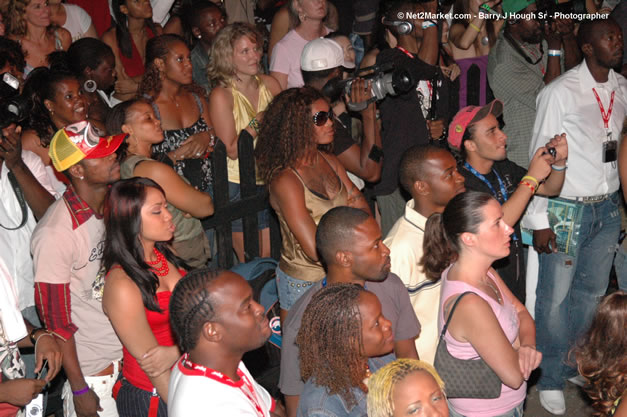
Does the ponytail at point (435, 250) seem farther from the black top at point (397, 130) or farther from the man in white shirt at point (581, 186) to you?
the man in white shirt at point (581, 186)

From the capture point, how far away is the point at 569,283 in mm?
5387

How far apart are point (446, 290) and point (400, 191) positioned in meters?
2.15

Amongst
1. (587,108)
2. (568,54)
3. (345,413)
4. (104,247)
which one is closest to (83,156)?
(104,247)

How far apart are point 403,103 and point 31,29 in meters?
3.24

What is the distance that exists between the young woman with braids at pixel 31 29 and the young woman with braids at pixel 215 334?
376 cm

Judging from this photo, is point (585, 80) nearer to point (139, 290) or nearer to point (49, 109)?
point (139, 290)

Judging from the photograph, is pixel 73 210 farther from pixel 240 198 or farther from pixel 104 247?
pixel 240 198

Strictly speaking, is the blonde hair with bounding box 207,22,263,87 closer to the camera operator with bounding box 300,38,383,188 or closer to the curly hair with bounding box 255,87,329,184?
the camera operator with bounding box 300,38,383,188

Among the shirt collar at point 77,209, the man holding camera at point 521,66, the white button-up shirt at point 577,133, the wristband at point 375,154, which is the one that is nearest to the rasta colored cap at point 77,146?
the shirt collar at point 77,209

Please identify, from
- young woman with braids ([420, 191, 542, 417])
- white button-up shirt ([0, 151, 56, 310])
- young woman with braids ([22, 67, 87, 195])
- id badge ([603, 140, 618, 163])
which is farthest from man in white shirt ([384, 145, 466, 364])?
young woman with braids ([22, 67, 87, 195])

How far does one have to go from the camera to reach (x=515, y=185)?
4.79 meters

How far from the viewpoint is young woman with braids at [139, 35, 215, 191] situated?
4.96 metres

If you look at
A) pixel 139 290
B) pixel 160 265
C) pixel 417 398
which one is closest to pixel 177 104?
pixel 160 265

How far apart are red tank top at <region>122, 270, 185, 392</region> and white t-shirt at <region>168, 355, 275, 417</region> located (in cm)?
57
